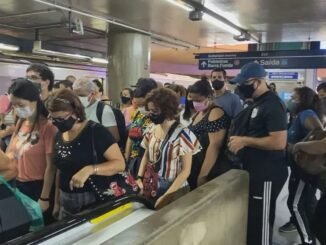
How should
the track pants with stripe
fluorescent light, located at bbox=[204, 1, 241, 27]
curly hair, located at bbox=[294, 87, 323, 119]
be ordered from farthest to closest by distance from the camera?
fluorescent light, located at bbox=[204, 1, 241, 27]
curly hair, located at bbox=[294, 87, 323, 119]
the track pants with stripe

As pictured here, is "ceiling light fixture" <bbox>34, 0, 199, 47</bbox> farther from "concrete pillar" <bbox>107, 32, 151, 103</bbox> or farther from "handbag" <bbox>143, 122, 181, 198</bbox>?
"handbag" <bbox>143, 122, 181, 198</bbox>

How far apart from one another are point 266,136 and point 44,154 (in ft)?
5.07

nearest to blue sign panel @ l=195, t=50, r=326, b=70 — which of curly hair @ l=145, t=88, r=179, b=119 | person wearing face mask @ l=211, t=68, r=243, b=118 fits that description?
person wearing face mask @ l=211, t=68, r=243, b=118

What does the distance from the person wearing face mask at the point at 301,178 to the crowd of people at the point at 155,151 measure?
0.26 feet

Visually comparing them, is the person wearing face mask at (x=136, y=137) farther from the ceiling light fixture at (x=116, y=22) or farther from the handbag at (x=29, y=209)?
the ceiling light fixture at (x=116, y=22)

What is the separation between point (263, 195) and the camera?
2793 millimetres

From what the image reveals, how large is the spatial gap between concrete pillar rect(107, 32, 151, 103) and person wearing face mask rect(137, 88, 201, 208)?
6.34 metres

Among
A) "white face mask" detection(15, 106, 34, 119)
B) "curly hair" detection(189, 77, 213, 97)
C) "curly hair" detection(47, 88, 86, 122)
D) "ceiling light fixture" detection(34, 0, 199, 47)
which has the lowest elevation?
"white face mask" detection(15, 106, 34, 119)

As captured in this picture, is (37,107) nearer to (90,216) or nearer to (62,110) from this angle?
(62,110)

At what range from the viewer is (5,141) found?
9.89 ft

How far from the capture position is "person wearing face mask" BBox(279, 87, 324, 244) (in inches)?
138

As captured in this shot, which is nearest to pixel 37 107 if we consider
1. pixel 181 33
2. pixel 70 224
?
pixel 70 224

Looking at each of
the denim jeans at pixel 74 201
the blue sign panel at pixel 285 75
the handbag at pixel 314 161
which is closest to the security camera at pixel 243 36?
the blue sign panel at pixel 285 75

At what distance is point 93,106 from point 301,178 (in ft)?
6.44
